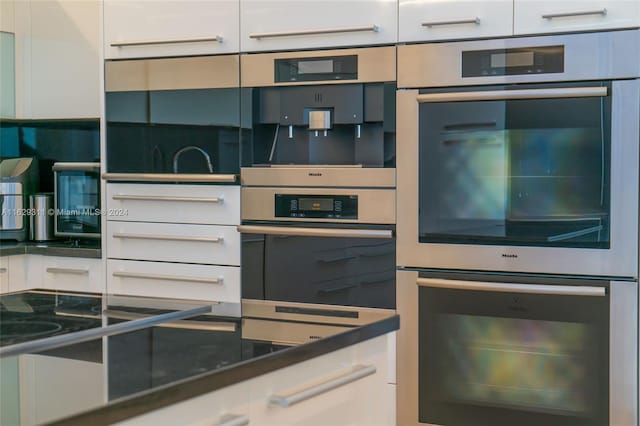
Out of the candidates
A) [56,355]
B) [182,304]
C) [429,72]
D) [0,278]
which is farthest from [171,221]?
[56,355]

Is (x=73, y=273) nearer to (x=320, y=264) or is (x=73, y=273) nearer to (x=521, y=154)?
(x=320, y=264)

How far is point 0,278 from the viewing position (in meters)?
3.41

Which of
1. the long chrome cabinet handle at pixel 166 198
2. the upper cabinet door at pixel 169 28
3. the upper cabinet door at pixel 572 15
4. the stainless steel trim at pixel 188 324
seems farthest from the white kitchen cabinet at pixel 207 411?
the upper cabinet door at pixel 169 28

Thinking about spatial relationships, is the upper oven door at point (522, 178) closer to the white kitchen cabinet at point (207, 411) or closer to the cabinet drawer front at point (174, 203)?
the cabinet drawer front at point (174, 203)

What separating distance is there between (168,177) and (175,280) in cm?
43

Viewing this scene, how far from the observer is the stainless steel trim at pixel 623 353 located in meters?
2.56

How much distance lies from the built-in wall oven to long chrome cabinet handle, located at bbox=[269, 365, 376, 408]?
1.47 meters

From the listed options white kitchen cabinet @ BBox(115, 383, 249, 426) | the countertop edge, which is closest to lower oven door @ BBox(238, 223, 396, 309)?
the countertop edge

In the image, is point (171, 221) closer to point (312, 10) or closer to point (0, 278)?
point (0, 278)

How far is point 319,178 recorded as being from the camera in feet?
9.77

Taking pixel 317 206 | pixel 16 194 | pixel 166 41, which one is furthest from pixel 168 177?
pixel 16 194

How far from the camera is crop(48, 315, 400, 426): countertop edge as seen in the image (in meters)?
0.86

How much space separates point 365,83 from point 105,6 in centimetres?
123

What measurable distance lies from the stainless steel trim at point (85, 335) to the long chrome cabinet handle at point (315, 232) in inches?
60.0
